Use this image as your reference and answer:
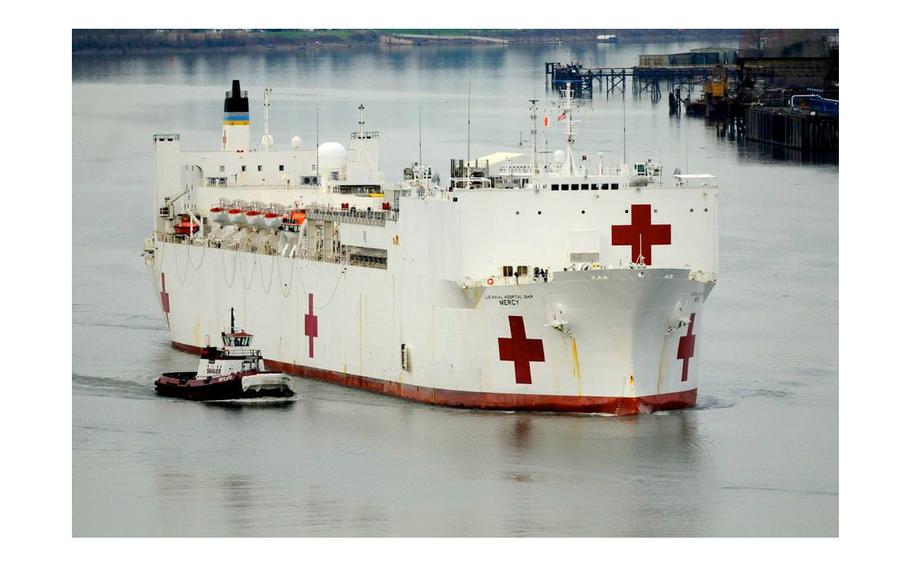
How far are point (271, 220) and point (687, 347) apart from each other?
1114cm

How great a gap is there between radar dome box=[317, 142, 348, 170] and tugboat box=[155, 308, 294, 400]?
875 centimetres

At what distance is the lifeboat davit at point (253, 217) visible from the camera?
5741 centimetres

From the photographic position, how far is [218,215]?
2333 inches

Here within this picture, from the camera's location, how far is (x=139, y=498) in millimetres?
43312

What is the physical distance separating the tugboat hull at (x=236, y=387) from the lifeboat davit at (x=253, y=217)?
6070mm

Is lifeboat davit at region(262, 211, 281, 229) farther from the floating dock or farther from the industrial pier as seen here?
the floating dock

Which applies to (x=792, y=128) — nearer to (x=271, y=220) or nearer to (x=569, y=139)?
(x=271, y=220)

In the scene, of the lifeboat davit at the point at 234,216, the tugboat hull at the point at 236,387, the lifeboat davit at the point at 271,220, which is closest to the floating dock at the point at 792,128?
the lifeboat davit at the point at 234,216


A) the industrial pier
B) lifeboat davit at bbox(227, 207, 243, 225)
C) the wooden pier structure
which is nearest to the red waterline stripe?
lifeboat davit at bbox(227, 207, 243, 225)

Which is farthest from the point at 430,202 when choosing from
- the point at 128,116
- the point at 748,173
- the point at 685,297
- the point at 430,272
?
the point at 748,173

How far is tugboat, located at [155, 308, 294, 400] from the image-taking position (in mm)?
51719

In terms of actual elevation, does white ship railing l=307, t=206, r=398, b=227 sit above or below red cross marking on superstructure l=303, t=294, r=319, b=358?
above

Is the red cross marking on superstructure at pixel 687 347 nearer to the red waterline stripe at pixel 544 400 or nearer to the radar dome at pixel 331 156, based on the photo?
the red waterline stripe at pixel 544 400

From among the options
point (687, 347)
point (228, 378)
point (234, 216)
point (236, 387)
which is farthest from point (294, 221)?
point (687, 347)
